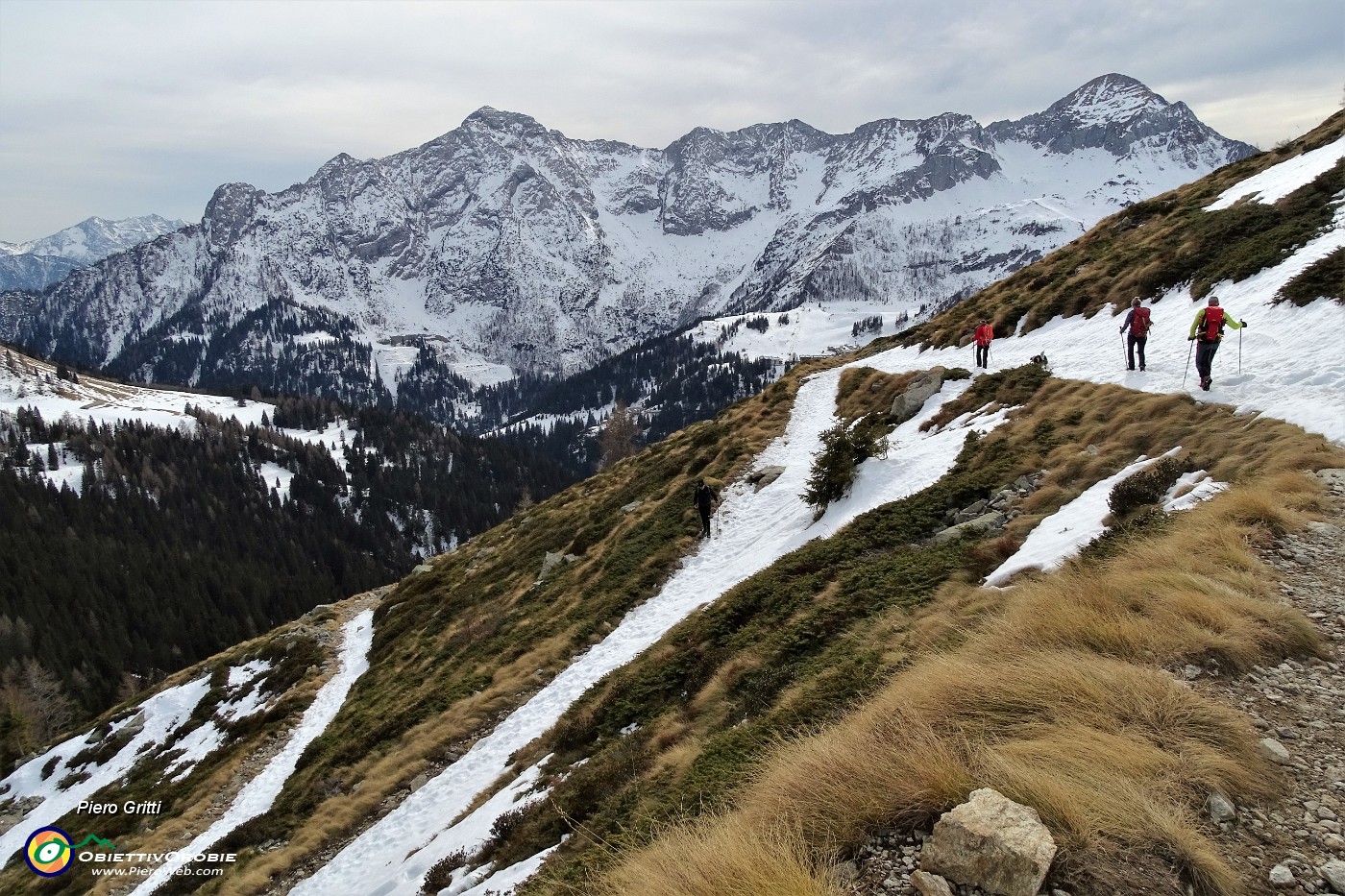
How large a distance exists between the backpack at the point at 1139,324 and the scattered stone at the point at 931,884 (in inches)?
797

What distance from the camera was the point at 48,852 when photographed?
3231cm

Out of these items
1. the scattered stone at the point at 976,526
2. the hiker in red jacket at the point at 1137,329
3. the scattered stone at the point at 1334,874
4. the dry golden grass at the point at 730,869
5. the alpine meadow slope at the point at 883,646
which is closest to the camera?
the scattered stone at the point at 1334,874

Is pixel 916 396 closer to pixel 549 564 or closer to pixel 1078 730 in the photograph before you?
pixel 549 564

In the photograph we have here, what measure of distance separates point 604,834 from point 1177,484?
11536 mm

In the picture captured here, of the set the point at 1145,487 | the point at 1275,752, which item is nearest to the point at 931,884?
the point at 1275,752

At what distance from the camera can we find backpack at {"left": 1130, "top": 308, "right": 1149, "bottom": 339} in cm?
1914

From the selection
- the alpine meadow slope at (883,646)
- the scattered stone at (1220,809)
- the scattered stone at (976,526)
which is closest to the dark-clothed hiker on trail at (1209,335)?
the alpine meadow slope at (883,646)

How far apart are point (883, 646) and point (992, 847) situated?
20.5ft

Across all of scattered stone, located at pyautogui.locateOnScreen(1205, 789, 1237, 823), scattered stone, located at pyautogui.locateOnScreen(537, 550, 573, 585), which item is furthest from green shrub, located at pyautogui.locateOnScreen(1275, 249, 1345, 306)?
scattered stone, located at pyautogui.locateOnScreen(537, 550, 573, 585)

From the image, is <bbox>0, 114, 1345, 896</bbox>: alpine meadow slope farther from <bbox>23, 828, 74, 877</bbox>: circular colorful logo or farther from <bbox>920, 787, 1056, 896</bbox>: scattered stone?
<bbox>23, 828, 74, 877</bbox>: circular colorful logo

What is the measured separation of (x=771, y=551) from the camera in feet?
71.1

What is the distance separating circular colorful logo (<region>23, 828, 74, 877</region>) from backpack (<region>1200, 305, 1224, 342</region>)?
46231 millimetres

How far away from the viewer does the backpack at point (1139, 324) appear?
19.1 meters

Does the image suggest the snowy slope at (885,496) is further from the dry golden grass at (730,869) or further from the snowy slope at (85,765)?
the snowy slope at (85,765)
